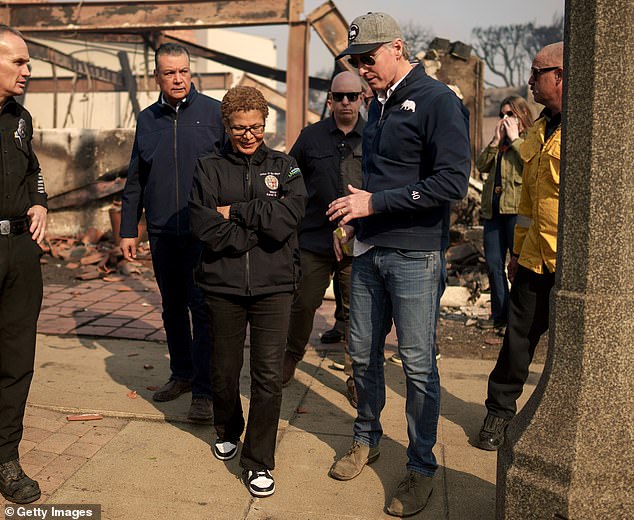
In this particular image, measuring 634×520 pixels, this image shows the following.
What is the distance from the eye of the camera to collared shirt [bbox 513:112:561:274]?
12.5ft

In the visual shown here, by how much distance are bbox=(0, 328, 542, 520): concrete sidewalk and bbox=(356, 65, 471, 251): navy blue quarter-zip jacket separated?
3.95 feet

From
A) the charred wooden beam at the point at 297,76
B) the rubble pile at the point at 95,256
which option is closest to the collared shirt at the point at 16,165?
the rubble pile at the point at 95,256

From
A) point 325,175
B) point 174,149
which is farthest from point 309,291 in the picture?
point 174,149

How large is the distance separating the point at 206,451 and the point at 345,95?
2.32m

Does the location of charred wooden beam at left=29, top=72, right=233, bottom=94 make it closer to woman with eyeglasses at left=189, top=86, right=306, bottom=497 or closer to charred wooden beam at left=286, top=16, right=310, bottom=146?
charred wooden beam at left=286, top=16, right=310, bottom=146

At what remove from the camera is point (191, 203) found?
355cm

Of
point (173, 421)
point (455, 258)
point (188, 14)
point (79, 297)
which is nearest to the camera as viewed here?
point (173, 421)

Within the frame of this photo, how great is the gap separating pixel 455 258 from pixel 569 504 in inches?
237

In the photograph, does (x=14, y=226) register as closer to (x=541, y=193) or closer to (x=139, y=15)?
(x=541, y=193)

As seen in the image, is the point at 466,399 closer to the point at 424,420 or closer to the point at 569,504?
the point at 424,420

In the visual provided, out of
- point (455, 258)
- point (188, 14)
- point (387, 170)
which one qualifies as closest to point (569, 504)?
point (387, 170)

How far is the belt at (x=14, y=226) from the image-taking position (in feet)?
11.1

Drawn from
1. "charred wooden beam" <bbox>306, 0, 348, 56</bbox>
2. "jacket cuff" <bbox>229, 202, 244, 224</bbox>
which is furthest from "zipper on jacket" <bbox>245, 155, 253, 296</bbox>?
"charred wooden beam" <bbox>306, 0, 348, 56</bbox>

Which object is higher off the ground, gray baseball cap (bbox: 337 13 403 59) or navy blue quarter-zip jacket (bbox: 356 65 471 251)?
gray baseball cap (bbox: 337 13 403 59)
